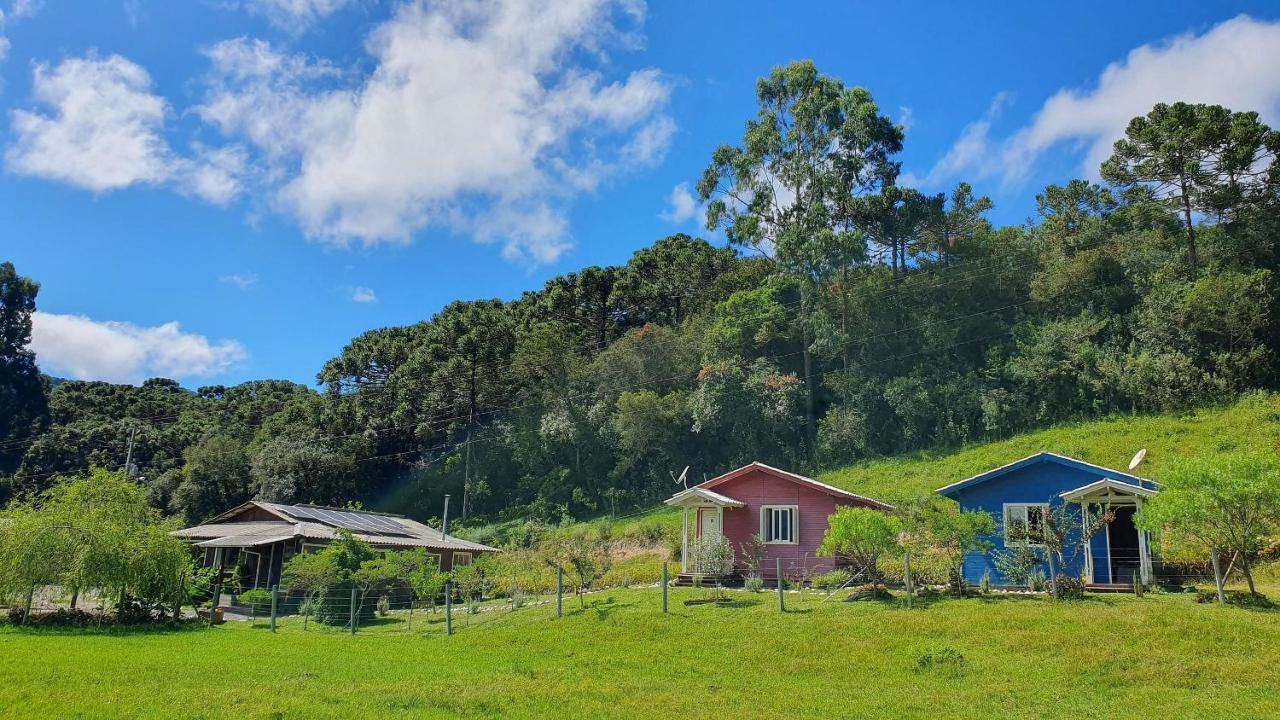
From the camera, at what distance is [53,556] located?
765 inches

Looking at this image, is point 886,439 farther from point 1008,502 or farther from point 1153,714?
point 1153,714

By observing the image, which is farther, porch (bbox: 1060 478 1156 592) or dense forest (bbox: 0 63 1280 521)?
dense forest (bbox: 0 63 1280 521)

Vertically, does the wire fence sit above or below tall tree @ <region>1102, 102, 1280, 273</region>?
below

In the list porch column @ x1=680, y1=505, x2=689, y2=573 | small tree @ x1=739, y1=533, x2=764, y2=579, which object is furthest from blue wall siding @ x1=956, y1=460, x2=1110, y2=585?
porch column @ x1=680, y1=505, x2=689, y2=573

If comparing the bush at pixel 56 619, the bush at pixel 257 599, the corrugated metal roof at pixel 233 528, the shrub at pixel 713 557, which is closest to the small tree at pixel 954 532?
the shrub at pixel 713 557

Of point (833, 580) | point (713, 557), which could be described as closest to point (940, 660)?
point (833, 580)

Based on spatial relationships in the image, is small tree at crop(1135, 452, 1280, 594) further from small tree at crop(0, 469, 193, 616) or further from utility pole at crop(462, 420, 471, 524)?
utility pole at crop(462, 420, 471, 524)

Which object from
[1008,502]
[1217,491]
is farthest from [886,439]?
[1217,491]

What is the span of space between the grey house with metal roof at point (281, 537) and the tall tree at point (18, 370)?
43901 millimetres

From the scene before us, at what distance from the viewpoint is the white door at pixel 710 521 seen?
86.6 ft

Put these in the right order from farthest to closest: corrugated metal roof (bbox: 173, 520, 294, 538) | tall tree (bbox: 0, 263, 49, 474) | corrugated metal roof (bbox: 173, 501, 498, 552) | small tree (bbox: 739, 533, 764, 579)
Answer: tall tree (bbox: 0, 263, 49, 474) < corrugated metal roof (bbox: 173, 520, 294, 538) < corrugated metal roof (bbox: 173, 501, 498, 552) < small tree (bbox: 739, 533, 764, 579)

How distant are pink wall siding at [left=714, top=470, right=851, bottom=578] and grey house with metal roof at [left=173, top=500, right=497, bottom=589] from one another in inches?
408

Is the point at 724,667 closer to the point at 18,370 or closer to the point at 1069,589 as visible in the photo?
the point at 1069,589

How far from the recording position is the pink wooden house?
2528 cm
